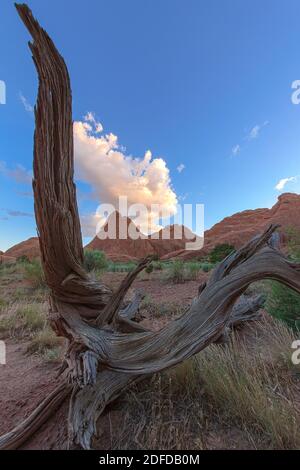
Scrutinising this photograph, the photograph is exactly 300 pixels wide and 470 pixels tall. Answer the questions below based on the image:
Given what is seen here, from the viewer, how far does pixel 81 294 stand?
2.64 metres

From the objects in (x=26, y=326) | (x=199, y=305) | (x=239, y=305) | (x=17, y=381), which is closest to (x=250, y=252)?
(x=199, y=305)

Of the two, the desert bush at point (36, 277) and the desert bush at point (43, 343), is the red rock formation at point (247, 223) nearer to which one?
the desert bush at point (36, 277)

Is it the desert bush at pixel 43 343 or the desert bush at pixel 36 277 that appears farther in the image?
the desert bush at pixel 36 277

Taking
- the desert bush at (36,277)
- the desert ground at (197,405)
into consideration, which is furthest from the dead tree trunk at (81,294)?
the desert bush at (36,277)

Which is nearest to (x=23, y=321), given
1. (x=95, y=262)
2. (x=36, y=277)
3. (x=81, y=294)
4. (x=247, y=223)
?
(x=81, y=294)

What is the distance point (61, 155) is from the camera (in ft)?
7.20

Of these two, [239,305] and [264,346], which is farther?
[239,305]

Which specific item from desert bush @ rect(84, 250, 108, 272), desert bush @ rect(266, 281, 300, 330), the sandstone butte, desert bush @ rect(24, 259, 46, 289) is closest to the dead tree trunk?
desert bush @ rect(266, 281, 300, 330)

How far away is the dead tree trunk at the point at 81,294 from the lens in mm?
2062

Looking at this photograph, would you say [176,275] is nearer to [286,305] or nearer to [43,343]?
[286,305]

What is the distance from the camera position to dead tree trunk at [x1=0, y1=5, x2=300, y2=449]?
2062 mm

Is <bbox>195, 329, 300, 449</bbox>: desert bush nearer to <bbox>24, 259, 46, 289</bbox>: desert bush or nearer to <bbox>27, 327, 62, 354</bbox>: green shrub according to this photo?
<bbox>27, 327, 62, 354</bbox>: green shrub

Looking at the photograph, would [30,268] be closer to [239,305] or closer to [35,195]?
[239,305]

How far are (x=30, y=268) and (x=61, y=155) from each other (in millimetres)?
10282
